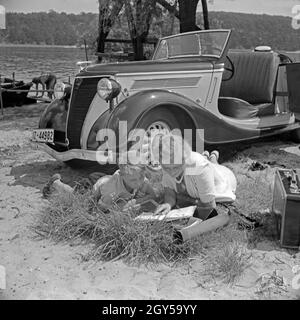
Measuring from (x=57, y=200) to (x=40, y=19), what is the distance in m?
24.9

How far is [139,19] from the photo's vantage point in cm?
1050

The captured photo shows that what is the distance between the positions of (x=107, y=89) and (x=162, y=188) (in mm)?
1347

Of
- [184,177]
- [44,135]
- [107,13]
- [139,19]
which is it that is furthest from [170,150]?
[139,19]

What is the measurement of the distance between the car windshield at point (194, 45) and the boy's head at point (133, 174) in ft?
8.53

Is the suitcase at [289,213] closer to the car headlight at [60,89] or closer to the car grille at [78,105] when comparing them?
the car grille at [78,105]

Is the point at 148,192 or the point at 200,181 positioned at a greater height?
the point at 200,181

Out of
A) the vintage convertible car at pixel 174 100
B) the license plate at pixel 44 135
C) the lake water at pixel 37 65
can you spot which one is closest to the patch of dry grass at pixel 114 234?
the vintage convertible car at pixel 174 100

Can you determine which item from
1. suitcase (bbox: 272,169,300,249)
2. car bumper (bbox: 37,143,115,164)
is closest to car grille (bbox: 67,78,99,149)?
car bumper (bbox: 37,143,115,164)

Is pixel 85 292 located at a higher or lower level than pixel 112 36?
lower

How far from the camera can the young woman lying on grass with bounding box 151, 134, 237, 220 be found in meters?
3.29

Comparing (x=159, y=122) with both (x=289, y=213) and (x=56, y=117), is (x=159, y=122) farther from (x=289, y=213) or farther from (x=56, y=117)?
(x=289, y=213)

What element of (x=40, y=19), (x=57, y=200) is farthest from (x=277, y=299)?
(x=40, y=19)

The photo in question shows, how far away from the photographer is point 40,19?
26.5 metres
